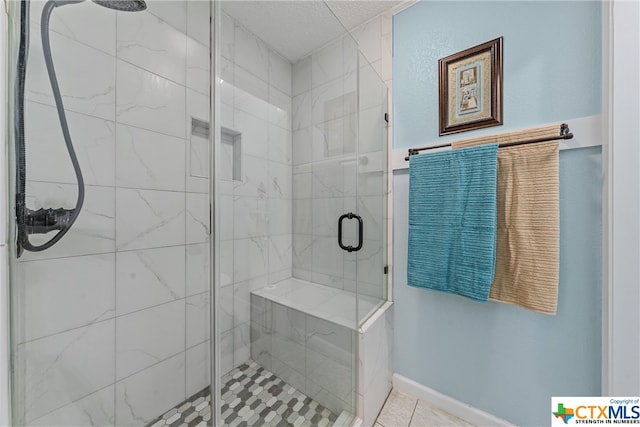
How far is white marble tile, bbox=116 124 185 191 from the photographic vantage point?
661 mm

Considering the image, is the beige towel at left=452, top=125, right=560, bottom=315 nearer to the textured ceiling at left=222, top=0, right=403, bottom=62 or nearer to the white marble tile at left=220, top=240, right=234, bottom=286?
the textured ceiling at left=222, top=0, right=403, bottom=62

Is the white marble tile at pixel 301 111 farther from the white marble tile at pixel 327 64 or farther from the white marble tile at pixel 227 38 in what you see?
the white marble tile at pixel 227 38

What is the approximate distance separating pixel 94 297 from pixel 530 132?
181cm

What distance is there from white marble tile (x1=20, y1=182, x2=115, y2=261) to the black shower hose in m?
0.01

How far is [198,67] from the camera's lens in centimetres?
75

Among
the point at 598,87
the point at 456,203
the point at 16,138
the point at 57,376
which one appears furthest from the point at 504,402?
the point at 16,138

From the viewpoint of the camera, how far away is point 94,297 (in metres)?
0.65

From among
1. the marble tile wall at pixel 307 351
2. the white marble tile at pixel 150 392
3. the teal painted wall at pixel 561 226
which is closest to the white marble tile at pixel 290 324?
the marble tile wall at pixel 307 351

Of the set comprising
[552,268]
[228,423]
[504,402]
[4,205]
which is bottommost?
[504,402]

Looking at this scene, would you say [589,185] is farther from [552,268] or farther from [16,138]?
[16,138]

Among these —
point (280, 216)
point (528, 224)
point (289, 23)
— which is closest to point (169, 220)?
point (280, 216)

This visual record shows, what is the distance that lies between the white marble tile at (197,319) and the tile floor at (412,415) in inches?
46.1

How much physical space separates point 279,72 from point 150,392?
47.4 inches

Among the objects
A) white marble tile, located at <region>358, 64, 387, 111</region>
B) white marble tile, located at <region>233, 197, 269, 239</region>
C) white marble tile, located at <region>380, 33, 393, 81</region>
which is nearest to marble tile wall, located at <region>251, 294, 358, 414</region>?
white marble tile, located at <region>233, 197, 269, 239</region>
